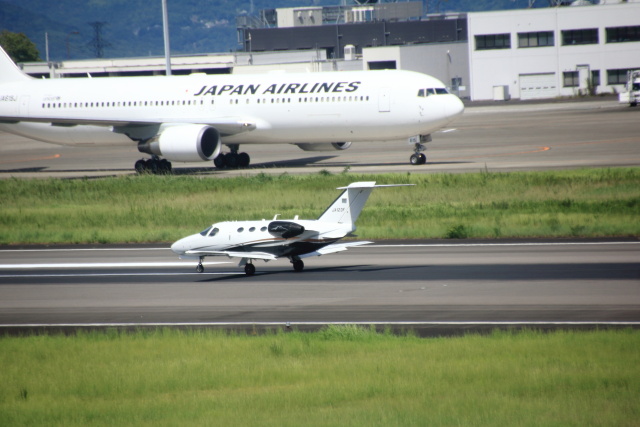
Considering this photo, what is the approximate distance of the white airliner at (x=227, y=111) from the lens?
5475 centimetres

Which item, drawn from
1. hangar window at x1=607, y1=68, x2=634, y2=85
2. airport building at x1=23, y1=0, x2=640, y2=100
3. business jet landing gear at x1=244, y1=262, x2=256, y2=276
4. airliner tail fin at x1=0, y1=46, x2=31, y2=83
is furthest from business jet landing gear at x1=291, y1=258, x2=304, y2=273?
hangar window at x1=607, y1=68, x2=634, y2=85

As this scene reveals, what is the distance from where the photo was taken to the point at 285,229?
29047 mm

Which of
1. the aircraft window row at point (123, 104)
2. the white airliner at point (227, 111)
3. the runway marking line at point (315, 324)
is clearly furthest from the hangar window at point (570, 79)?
the runway marking line at point (315, 324)

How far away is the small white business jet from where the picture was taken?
95.9 ft

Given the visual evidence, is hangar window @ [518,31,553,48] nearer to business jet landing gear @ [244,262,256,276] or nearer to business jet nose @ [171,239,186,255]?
business jet landing gear @ [244,262,256,276]

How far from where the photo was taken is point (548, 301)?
24.7 m

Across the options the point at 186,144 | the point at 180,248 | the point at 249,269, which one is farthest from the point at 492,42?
the point at 180,248

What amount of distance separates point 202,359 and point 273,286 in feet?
30.1

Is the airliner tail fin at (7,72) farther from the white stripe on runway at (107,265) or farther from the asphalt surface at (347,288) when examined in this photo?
the white stripe on runway at (107,265)

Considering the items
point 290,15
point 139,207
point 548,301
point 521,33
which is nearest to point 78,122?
point 139,207

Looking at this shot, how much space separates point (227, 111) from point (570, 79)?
81.3m

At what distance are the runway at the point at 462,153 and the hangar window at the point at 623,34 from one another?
3063 centimetres

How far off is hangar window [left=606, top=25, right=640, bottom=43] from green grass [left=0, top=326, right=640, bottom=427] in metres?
111

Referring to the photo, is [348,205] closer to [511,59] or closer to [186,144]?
[186,144]
